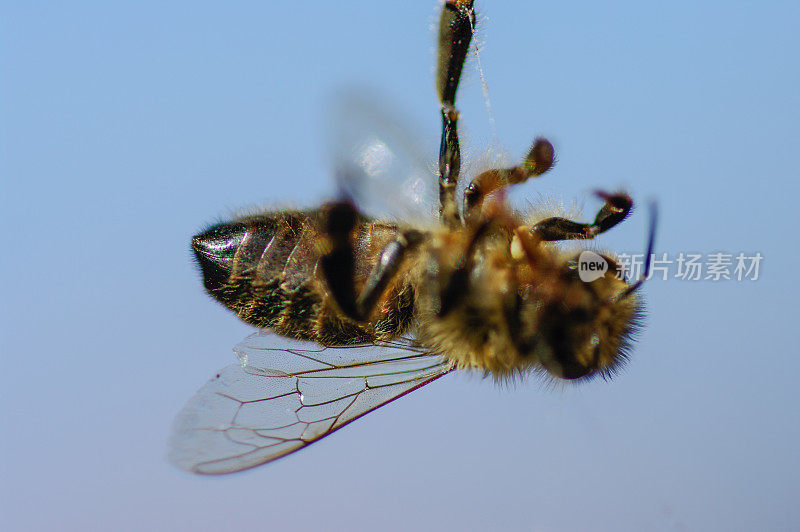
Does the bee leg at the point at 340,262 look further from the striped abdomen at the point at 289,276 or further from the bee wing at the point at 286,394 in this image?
the bee wing at the point at 286,394

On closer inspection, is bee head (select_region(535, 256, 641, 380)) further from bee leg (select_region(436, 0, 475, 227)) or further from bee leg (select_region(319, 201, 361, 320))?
bee leg (select_region(319, 201, 361, 320))

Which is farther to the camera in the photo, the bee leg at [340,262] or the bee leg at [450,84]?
the bee leg at [450,84]

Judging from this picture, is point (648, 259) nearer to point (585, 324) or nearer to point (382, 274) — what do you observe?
point (585, 324)

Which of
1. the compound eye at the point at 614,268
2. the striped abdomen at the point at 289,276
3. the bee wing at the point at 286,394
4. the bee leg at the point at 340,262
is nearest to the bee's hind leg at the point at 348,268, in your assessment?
the bee leg at the point at 340,262

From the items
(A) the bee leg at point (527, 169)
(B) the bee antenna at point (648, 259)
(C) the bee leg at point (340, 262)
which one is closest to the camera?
(B) the bee antenna at point (648, 259)

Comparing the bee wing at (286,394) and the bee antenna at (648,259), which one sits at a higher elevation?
the bee antenna at (648,259)

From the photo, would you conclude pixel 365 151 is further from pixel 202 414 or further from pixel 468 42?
pixel 202 414

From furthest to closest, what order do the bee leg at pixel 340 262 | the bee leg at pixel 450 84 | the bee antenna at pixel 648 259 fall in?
the bee leg at pixel 450 84, the bee leg at pixel 340 262, the bee antenna at pixel 648 259
